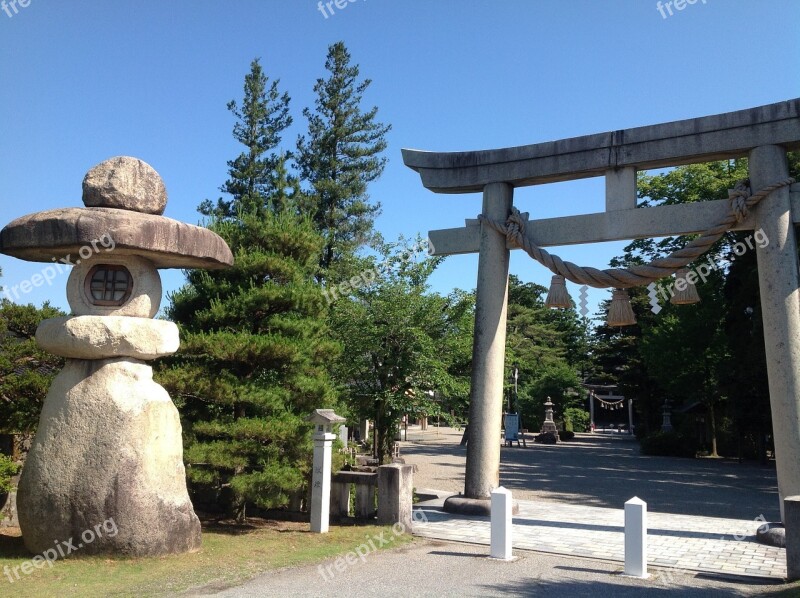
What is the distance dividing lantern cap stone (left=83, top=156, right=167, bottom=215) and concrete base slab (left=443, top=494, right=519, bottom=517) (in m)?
6.52

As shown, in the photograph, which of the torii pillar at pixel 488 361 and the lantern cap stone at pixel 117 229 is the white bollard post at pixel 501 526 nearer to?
the torii pillar at pixel 488 361

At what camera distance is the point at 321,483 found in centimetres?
949

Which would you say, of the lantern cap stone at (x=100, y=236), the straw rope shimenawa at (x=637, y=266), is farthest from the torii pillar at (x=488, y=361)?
the lantern cap stone at (x=100, y=236)

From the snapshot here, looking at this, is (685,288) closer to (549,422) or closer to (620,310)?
(620,310)

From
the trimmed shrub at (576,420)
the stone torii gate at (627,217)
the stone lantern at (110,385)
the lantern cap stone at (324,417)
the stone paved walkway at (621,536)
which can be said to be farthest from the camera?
the trimmed shrub at (576,420)

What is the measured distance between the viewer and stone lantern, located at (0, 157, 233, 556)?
7430 millimetres

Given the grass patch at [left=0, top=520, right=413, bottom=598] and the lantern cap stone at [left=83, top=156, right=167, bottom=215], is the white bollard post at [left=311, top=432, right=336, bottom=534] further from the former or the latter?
the lantern cap stone at [left=83, top=156, right=167, bottom=215]

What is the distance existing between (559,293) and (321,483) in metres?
4.66

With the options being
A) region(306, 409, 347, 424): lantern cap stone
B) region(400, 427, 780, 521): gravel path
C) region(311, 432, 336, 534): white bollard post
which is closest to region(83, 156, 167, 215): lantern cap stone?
region(306, 409, 347, 424): lantern cap stone

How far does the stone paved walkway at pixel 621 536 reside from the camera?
7906 millimetres

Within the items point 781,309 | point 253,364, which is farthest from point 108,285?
point 781,309

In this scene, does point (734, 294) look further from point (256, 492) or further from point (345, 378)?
point (256, 492)

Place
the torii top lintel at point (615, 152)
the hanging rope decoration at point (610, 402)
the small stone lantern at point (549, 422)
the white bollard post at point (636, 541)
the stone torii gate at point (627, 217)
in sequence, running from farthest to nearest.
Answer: the hanging rope decoration at point (610, 402), the small stone lantern at point (549, 422), the torii top lintel at point (615, 152), the stone torii gate at point (627, 217), the white bollard post at point (636, 541)

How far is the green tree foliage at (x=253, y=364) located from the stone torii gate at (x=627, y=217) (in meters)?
2.50
